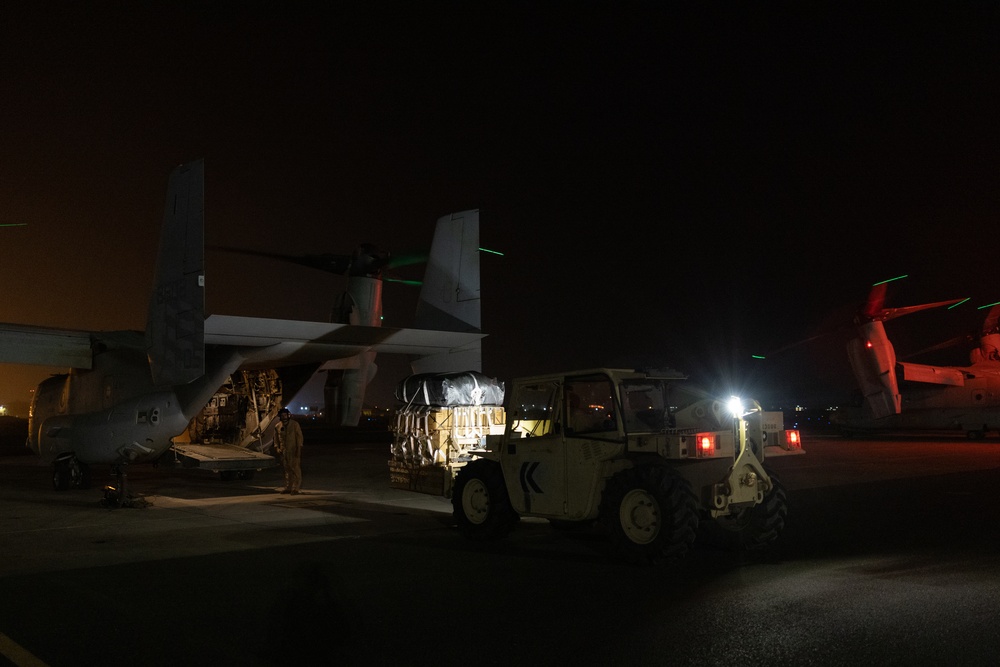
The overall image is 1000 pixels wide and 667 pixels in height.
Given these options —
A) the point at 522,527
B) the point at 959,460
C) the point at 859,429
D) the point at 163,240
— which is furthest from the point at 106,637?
the point at 859,429

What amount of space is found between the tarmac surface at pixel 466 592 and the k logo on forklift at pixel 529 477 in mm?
696

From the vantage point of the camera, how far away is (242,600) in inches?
246

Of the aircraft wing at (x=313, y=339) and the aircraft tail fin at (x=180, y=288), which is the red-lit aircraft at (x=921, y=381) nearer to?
the aircraft wing at (x=313, y=339)

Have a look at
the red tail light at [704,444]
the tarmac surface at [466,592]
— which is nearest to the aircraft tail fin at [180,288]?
the tarmac surface at [466,592]

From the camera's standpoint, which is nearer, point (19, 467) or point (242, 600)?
point (242, 600)

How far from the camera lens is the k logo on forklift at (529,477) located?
880cm

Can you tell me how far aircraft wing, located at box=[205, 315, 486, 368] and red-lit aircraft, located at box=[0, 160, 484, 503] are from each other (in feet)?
0.07

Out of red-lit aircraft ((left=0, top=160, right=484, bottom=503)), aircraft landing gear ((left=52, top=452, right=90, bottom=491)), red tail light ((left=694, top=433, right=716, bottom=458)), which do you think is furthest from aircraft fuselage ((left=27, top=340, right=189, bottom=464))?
red tail light ((left=694, top=433, right=716, bottom=458))

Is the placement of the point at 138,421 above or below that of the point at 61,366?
below

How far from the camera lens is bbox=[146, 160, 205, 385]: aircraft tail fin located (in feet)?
36.1

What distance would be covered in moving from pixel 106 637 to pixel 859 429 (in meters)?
44.2

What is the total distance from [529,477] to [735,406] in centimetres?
247

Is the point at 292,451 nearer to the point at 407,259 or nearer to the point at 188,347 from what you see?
the point at 188,347

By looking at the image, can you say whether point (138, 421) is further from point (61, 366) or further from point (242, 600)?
point (242, 600)
